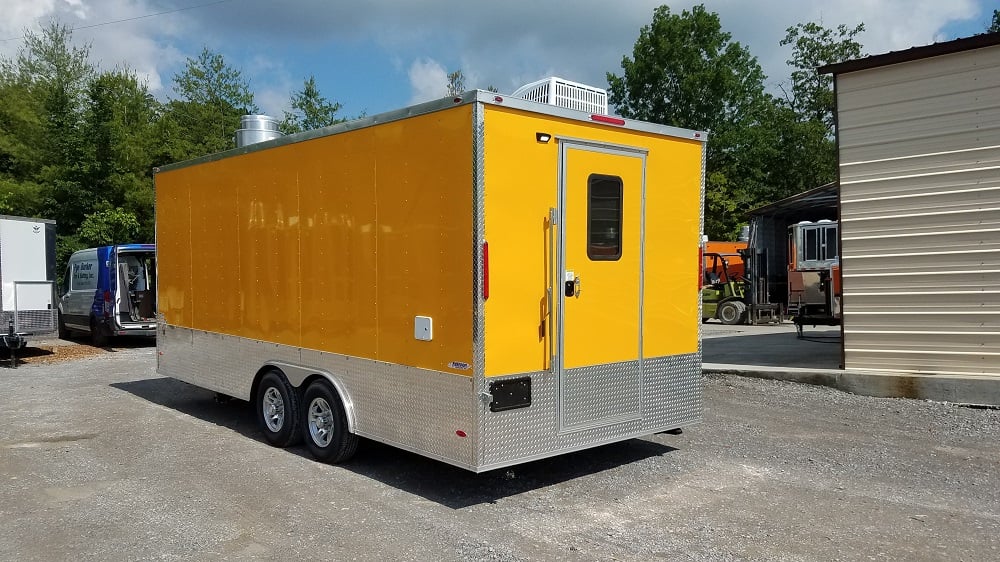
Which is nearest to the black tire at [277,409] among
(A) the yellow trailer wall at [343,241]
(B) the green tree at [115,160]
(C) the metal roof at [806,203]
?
(A) the yellow trailer wall at [343,241]

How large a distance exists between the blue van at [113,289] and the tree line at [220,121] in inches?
253

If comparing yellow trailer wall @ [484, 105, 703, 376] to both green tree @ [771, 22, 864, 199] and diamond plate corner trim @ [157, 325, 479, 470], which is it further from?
green tree @ [771, 22, 864, 199]

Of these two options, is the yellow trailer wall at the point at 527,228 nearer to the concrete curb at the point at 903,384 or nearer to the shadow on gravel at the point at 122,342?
the concrete curb at the point at 903,384

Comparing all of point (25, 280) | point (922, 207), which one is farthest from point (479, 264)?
point (25, 280)

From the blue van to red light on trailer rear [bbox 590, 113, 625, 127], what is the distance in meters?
11.3

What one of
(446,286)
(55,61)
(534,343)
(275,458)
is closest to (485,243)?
(446,286)

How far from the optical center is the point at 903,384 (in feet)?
27.7

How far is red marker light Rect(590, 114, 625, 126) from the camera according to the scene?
5.52 m

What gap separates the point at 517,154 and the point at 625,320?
5.28 feet

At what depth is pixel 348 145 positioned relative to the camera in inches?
234

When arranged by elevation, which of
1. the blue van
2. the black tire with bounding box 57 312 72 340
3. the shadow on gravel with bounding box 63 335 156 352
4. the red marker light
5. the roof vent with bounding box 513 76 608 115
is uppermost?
the roof vent with bounding box 513 76 608 115

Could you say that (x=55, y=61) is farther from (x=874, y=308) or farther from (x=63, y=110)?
(x=874, y=308)

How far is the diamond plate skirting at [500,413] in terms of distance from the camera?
195 inches

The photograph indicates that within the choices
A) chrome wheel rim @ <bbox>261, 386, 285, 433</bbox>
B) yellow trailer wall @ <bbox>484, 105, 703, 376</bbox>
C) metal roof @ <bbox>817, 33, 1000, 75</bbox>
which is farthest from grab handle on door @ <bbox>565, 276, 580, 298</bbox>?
metal roof @ <bbox>817, 33, 1000, 75</bbox>
